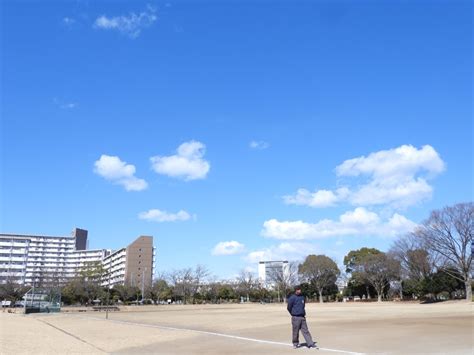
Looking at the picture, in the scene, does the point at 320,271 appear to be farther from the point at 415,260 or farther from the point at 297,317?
the point at 297,317

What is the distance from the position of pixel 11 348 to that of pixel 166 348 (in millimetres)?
4079

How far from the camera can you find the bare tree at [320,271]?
265ft

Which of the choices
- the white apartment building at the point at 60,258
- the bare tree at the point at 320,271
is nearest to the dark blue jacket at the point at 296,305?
the bare tree at the point at 320,271

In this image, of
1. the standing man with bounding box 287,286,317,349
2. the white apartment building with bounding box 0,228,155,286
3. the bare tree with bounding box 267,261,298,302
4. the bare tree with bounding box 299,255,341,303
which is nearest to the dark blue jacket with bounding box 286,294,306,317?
the standing man with bounding box 287,286,317,349

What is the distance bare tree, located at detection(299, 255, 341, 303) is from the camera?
265ft

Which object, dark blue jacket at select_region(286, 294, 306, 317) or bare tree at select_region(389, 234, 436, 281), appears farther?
bare tree at select_region(389, 234, 436, 281)

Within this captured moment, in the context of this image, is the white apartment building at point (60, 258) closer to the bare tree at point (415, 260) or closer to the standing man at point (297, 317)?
the bare tree at point (415, 260)

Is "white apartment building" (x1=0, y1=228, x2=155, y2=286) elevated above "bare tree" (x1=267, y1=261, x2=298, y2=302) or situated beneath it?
elevated above

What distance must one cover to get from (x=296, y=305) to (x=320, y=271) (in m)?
72.4

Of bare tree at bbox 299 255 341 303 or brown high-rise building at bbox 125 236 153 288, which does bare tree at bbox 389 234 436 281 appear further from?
brown high-rise building at bbox 125 236 153 288

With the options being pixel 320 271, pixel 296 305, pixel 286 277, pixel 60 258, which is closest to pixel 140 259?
pixel 60 258

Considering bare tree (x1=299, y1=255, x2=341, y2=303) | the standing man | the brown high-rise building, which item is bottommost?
the standing man

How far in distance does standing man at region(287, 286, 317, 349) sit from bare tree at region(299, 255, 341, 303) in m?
71.4

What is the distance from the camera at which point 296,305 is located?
37.1 feet
